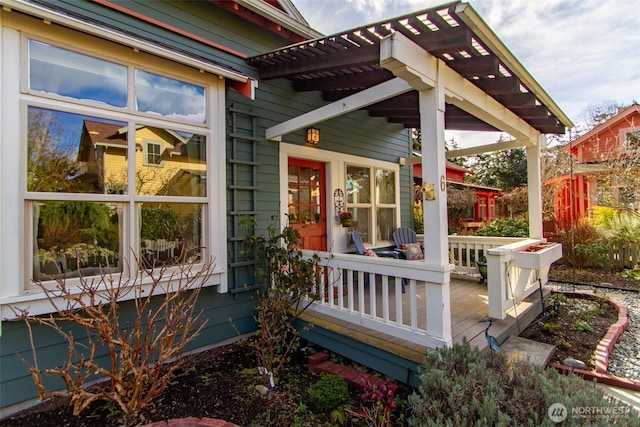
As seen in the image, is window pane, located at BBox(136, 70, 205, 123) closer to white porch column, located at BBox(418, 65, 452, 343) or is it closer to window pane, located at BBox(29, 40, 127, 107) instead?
window pane, located at BBox(29, 40, 127, 107)

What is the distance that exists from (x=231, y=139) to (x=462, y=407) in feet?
10.7

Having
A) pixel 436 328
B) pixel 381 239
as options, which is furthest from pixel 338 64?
pixel 381 239

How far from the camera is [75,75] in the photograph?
270 cm

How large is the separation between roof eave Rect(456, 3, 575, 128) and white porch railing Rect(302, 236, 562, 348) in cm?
173

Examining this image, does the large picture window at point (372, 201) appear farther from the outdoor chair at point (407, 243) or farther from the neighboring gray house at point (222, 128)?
the neighboring gray house at point (222, 128)

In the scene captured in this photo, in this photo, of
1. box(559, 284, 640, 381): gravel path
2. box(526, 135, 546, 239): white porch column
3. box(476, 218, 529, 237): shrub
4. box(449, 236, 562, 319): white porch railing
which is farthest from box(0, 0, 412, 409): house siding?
box(476, 218, 529, 237): shrub

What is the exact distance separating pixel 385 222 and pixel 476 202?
11406 millimetres

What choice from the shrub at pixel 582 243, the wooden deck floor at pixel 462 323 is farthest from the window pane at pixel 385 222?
the shrub at pixel 582 243

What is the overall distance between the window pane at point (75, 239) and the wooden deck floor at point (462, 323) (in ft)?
6.66

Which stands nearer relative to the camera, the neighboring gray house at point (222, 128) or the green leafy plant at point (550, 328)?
the neighboring gray house at point (222, 128)

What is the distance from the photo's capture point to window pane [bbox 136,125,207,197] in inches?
120

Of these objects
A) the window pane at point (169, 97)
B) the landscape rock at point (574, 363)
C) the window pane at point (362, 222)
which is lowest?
the landscape rock at point (574, 363)

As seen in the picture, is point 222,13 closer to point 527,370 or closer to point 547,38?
point 527,370

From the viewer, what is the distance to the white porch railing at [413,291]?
2453 millimetres
